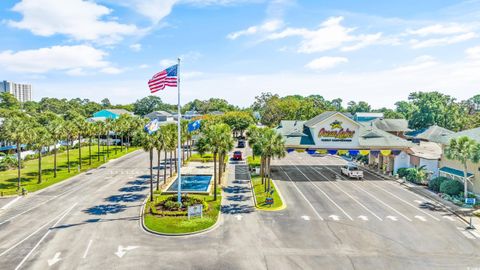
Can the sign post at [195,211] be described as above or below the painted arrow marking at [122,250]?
above

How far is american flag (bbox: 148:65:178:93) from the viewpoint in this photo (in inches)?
1204

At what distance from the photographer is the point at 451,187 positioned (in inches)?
1531

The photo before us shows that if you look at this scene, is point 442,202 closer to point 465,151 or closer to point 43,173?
point 465,151

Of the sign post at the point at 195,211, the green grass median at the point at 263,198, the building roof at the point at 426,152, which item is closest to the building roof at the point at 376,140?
the building roof at the point at 426,152

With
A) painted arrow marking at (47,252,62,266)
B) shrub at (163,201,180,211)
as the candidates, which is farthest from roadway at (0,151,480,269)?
shrub at (163,201,180,211)

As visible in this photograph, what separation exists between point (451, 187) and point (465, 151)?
5.42 metres

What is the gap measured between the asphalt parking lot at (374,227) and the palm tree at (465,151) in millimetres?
6018

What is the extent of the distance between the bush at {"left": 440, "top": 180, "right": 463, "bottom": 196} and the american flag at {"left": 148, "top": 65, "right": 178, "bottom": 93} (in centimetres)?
3444

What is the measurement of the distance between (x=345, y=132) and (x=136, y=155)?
48.6 metres

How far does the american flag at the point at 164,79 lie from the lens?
30.6 metres

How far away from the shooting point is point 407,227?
2883 cm

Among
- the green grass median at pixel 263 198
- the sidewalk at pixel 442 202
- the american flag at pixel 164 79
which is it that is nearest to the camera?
the american flag at pixel 164 79

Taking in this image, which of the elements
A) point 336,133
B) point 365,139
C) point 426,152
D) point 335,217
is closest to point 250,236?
point 335,217

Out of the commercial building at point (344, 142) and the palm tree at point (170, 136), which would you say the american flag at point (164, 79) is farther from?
the commercial building at point (344, 142)
